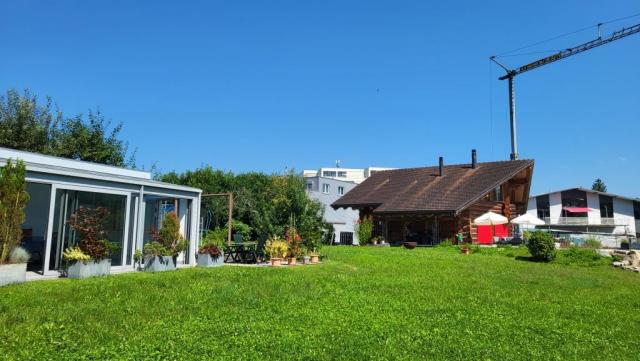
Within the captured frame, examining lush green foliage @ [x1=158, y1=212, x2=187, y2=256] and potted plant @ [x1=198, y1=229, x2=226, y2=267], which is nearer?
lush green foliage @ [x1=158, y1=212, x2=187, y2=256]

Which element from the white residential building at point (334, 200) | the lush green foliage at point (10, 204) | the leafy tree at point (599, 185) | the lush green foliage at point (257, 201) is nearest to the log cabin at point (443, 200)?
the lush green foliage at point (257, 201)

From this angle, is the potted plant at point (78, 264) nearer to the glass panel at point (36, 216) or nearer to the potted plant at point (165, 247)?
the potted plant at point (165, 247)

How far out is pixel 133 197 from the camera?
1320cm

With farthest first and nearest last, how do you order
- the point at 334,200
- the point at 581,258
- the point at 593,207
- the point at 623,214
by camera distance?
the point at 593,207
the point at 623,214
the point at 334,200
the point at 581,258

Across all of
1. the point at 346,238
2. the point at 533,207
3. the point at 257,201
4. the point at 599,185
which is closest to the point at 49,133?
the point at 257,201

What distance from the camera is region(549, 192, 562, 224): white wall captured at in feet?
185

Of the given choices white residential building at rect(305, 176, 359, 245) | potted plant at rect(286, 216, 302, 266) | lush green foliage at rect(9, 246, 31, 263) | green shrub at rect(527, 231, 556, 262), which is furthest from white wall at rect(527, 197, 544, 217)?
lush green foliage at rect(9, 246, 31, 263)

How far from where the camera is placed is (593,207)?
54.9m

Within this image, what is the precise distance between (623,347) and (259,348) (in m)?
4.81

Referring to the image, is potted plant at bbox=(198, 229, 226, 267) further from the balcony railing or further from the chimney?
the balcony railing

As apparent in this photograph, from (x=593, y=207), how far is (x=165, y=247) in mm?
56229

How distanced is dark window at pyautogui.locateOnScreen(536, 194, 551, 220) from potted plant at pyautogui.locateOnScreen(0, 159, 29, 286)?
194ft

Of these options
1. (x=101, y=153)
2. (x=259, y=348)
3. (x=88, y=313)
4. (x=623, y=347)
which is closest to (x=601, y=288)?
(x=623, y=347)

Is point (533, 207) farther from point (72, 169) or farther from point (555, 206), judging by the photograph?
point (72, 169)
